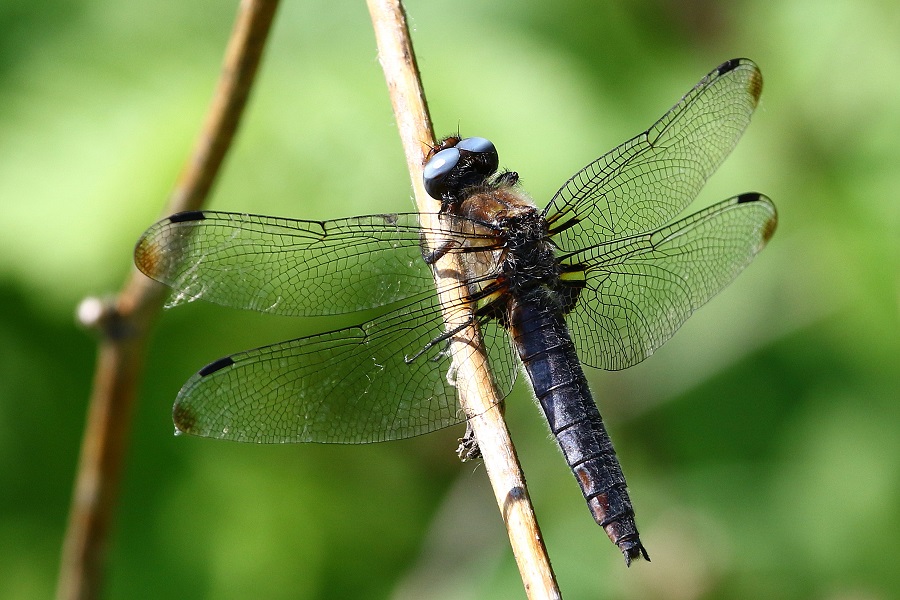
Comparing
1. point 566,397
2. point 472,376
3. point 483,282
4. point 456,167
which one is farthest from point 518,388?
point 472,376

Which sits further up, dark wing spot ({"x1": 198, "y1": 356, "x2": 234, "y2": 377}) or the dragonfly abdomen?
dark wing spot ({"x1": 198, "y1": 356, "x2": 234, "y2": 377})

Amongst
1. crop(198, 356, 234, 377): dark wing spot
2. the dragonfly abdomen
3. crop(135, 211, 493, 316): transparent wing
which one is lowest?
the dragonfly abdomen

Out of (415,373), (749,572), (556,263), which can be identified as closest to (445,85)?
(556,263)

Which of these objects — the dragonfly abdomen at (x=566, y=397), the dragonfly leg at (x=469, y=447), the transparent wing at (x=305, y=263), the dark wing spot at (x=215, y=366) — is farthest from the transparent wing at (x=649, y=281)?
the dark wing spot at (x=215, y=366)

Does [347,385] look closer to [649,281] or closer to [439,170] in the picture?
[439,170]

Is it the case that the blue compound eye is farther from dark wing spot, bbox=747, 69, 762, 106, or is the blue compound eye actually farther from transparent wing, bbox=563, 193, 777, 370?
dark wing spot, bbox=747, 69, 762, 106

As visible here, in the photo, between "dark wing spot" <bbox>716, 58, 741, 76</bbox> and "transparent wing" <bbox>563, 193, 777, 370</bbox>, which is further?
"dark wing spot" <bbox>716, 58, 741, 76</bbox>

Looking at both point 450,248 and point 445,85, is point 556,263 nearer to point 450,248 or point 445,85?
point 450,248

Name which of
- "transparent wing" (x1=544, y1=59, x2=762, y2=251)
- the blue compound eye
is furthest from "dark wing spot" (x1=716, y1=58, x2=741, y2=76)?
the blue compound eye
